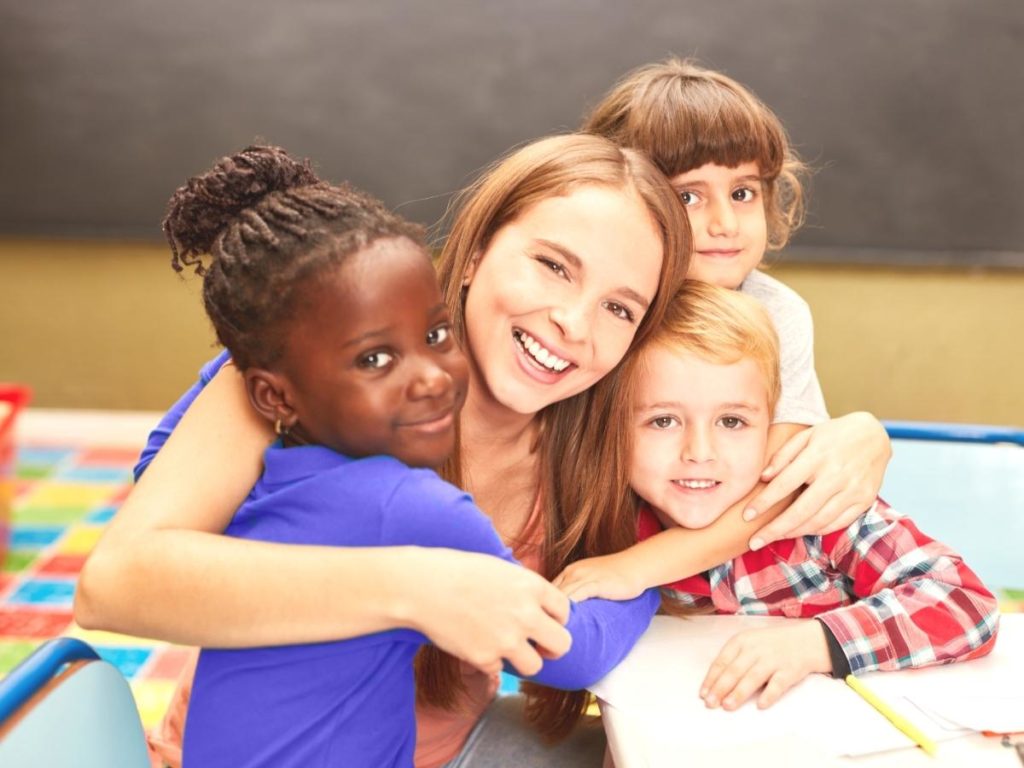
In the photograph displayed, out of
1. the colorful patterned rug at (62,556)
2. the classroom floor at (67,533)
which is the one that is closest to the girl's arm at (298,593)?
the classroom floor at (67,533)

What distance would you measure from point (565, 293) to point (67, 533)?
7.59 ft

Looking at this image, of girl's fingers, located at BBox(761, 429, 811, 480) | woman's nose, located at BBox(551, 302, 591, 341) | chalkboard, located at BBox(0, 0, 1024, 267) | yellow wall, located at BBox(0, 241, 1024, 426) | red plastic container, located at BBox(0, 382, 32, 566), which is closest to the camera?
woman's nose, located at BBox(551, 302, 591, 341)

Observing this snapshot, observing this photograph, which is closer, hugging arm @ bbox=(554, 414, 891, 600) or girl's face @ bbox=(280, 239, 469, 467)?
girl's face @ bbox=(280, 239, 469, 467)

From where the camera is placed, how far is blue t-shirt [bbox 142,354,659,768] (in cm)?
97

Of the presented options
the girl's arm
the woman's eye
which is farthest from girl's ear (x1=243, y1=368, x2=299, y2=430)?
the woman's eye

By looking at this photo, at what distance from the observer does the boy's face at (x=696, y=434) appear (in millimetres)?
1331

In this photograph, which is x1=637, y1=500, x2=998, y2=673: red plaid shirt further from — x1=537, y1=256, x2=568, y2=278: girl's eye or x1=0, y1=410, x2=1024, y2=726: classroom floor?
x1=0, y1=410, x2=1024, y2=726: classroom floor

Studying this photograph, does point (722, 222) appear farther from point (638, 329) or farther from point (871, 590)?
point (871, 590)

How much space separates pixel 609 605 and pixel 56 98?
2952mm

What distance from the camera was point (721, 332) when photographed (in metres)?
1.36

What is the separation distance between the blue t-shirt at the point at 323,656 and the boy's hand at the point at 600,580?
0.24m

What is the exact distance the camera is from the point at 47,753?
937mm

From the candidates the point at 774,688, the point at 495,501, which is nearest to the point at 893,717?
the point at 774,688

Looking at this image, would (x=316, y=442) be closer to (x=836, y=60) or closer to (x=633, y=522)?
(x=633, y=522)
